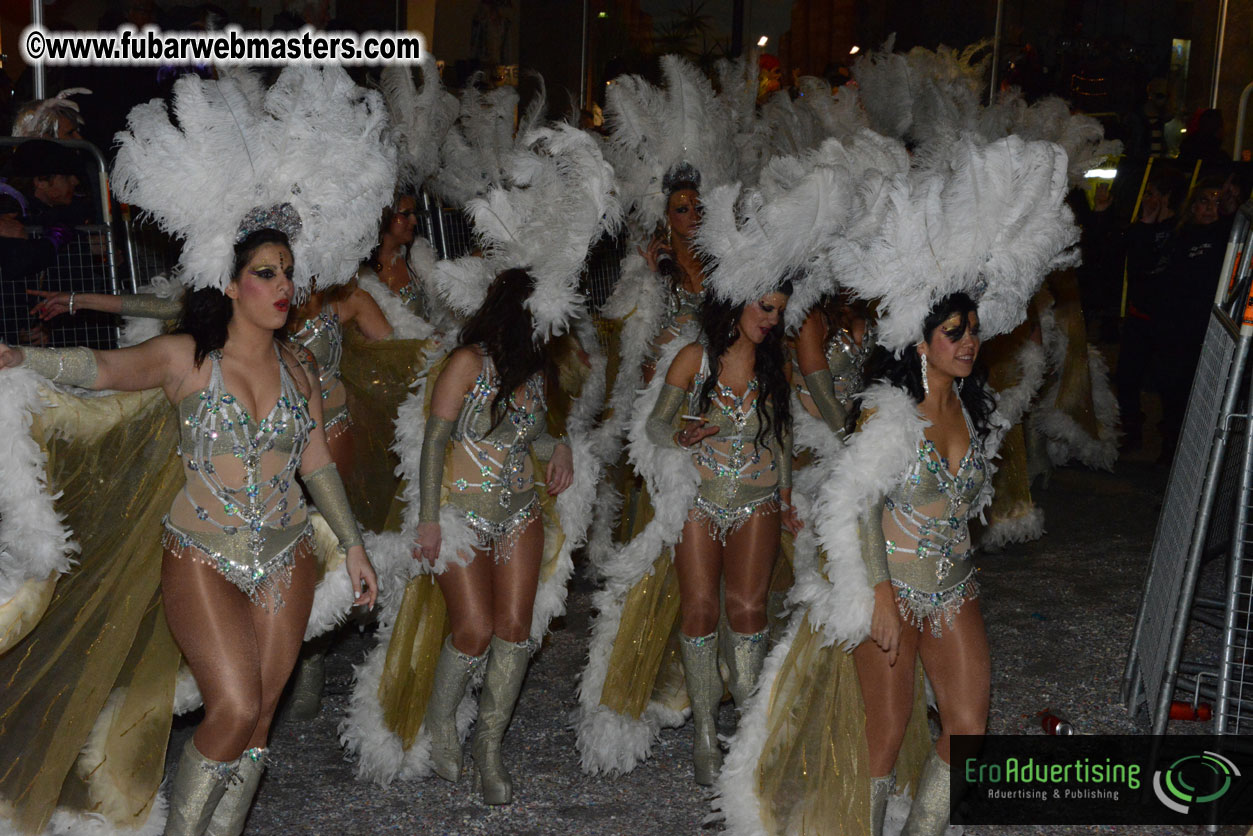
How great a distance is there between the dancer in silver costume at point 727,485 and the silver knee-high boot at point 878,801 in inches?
32.0

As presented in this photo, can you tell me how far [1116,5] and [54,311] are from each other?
13.8 meters

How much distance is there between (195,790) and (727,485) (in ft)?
6.31

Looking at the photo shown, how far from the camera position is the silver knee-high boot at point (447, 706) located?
4000 millimetres

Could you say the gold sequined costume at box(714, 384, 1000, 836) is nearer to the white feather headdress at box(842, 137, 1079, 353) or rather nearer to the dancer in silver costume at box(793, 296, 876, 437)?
the white feather headdress at box(842, 137, 1079, 353)

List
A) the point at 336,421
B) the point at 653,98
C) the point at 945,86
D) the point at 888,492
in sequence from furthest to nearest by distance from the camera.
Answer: the point at 945,86 → the point at 653,98 → the point at 336,421 → the point at 888,492

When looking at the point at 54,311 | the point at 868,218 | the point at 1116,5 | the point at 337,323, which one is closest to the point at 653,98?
the point at 337,323

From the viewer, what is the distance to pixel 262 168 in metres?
3.27

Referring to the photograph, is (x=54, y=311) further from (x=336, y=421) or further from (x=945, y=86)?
(x=945, y=86)

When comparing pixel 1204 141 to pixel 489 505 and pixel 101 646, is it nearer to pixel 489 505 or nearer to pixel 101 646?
pixel 489 505

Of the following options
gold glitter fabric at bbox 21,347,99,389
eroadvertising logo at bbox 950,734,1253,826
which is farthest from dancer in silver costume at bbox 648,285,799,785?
gold glitter fabric at bbox 21,347,99,389

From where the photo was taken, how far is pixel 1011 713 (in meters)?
4.83

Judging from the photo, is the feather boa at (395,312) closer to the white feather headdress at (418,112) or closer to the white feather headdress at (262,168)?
the white feather headdress at (418,112)

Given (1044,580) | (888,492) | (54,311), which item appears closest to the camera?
(888,492)

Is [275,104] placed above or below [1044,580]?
above
